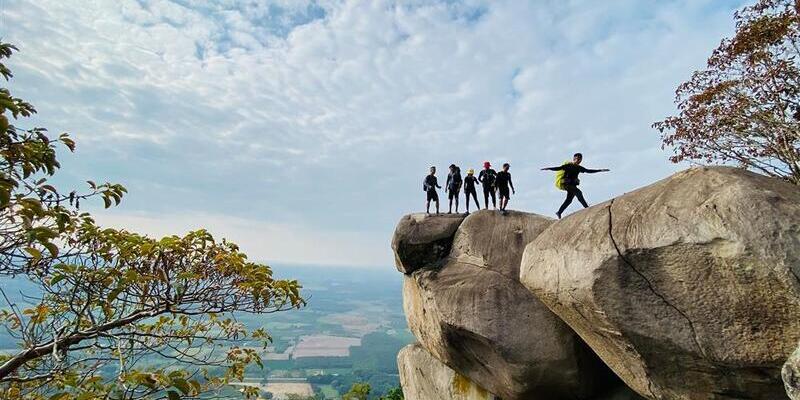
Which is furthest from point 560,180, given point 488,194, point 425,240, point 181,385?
point 181,385

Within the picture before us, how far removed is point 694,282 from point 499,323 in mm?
4584

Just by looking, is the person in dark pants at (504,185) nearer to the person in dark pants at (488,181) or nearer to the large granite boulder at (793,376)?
the person in dark pants at (488,181)

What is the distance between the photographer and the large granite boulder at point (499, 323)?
10.1m

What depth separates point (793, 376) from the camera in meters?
5.39

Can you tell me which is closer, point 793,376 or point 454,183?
point 793,376

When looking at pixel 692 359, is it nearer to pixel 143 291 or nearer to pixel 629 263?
pixel 629 263

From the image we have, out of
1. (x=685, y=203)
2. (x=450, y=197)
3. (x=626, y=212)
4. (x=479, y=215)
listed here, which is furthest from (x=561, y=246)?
(x=450, y=197)

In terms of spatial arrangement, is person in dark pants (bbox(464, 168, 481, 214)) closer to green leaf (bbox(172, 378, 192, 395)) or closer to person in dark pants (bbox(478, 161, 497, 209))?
person in dark pants (bbox(478, 161, 497, 209))

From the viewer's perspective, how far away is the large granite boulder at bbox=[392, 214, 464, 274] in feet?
42.8

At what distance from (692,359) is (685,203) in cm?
255

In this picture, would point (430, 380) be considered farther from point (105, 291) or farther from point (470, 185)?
point (105, 291)

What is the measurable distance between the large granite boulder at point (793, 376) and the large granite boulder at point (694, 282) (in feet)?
2.18

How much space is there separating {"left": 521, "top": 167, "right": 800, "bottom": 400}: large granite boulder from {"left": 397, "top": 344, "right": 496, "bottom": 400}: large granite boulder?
522cm

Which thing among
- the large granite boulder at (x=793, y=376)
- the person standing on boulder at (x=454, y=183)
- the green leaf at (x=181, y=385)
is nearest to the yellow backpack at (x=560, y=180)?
the person standing on boulder at (x=454, y=183)
